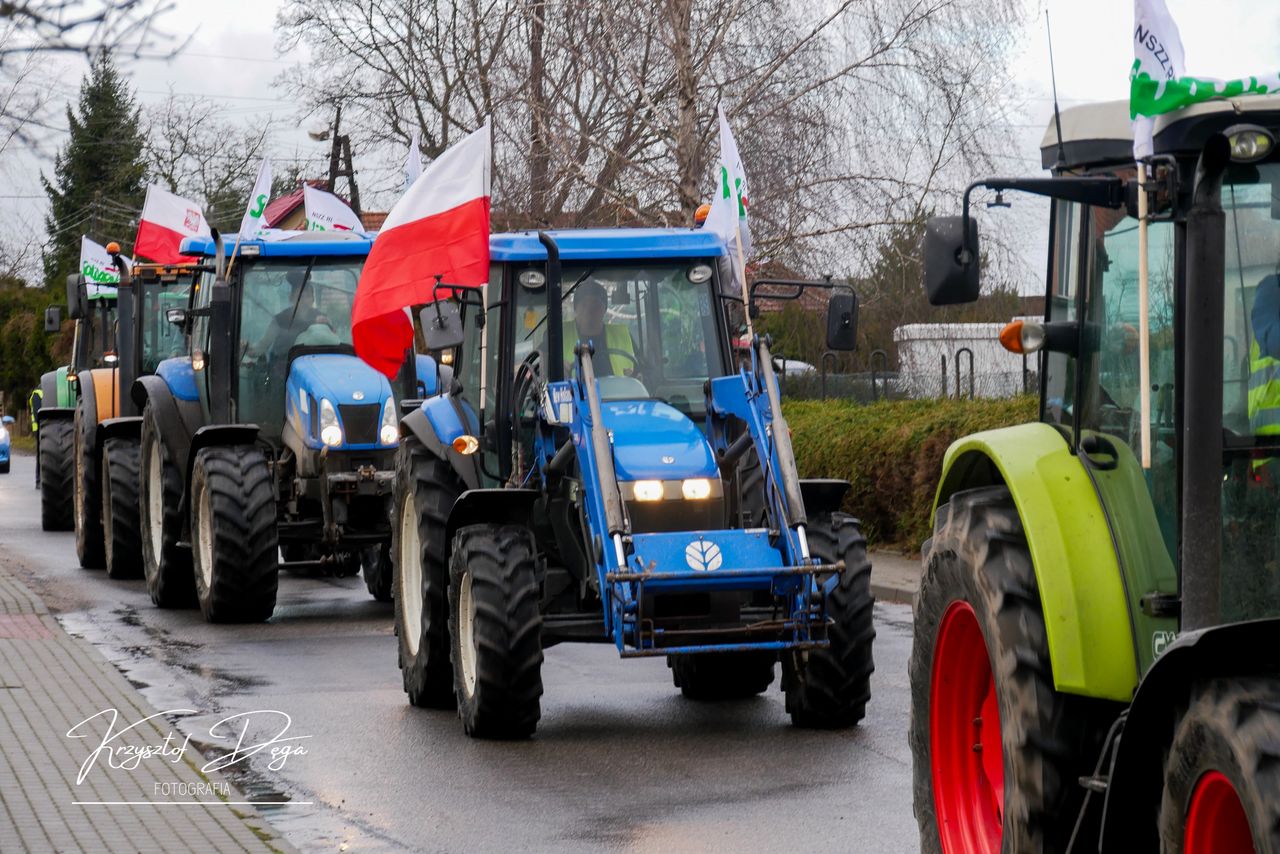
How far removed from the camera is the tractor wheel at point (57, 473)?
22078 mm

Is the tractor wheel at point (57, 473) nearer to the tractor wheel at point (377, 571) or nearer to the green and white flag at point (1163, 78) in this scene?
the tractor wheel at point (377, 571)

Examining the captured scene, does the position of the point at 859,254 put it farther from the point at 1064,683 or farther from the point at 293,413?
the point at 1064,683

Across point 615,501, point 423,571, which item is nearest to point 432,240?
point 423,571

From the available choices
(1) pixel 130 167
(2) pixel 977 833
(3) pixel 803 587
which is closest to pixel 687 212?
(3) pixel 803 587

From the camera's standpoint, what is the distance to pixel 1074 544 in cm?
504

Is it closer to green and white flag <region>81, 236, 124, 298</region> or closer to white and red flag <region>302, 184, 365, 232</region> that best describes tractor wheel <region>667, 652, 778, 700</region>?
white and red flag <region>302, 184, 365, 232</region>

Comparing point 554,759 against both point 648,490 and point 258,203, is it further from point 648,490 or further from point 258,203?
point 258,203

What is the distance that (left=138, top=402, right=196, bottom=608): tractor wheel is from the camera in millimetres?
14344

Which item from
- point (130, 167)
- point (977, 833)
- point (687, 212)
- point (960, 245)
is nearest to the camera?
point (960, 245)

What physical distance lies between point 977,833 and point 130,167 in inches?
1961

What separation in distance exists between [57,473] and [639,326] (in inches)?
552

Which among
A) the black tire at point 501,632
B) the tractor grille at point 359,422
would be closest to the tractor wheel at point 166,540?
the tractor grille at point 359,422

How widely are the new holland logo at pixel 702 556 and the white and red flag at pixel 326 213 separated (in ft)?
32.2

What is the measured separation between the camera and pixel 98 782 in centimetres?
772
